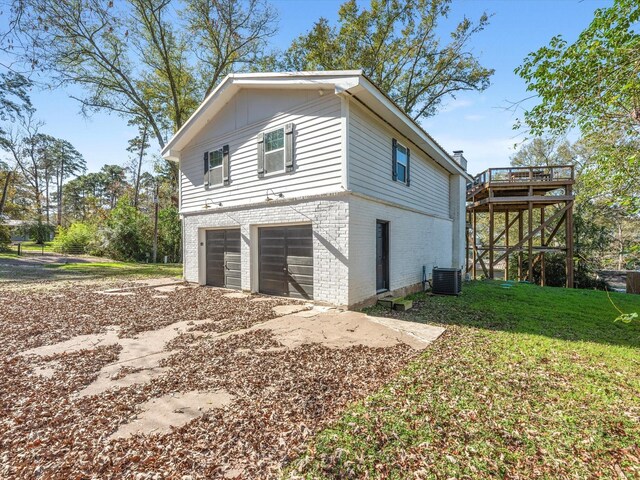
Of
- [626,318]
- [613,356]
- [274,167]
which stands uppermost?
[274,167]

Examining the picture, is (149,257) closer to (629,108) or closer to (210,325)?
(210,325)

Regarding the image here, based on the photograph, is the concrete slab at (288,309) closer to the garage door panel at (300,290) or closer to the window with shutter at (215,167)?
the garage door panel at (300,290)

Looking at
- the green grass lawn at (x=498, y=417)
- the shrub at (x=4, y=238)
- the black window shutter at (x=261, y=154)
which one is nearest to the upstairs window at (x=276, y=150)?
the black window shutter at (x=261, y=154)

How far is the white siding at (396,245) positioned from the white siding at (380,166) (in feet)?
1.24

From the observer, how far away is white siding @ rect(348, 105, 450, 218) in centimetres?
698

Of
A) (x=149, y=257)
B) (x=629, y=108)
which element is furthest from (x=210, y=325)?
(x=149, y=257)

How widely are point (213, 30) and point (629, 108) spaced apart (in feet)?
58.9

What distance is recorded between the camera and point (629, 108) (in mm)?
5371

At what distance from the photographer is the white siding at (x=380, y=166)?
6980 mm

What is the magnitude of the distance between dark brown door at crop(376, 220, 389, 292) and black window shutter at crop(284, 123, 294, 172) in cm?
288

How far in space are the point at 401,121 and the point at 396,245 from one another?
136 inches

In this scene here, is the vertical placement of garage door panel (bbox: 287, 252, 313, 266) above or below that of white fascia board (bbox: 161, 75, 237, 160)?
below

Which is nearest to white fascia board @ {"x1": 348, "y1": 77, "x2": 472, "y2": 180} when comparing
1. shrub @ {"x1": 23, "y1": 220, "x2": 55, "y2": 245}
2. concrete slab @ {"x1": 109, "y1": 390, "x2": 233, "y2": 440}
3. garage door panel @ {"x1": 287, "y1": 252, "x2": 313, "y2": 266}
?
garage door panel @ {"x1": 287, "y1": 252, "x2": 313, "y2": 266}

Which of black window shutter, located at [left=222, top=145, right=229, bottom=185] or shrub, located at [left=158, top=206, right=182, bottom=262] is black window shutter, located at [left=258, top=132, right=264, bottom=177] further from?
shrub, located at [left=158, top=206, right=182, bottom=262]
